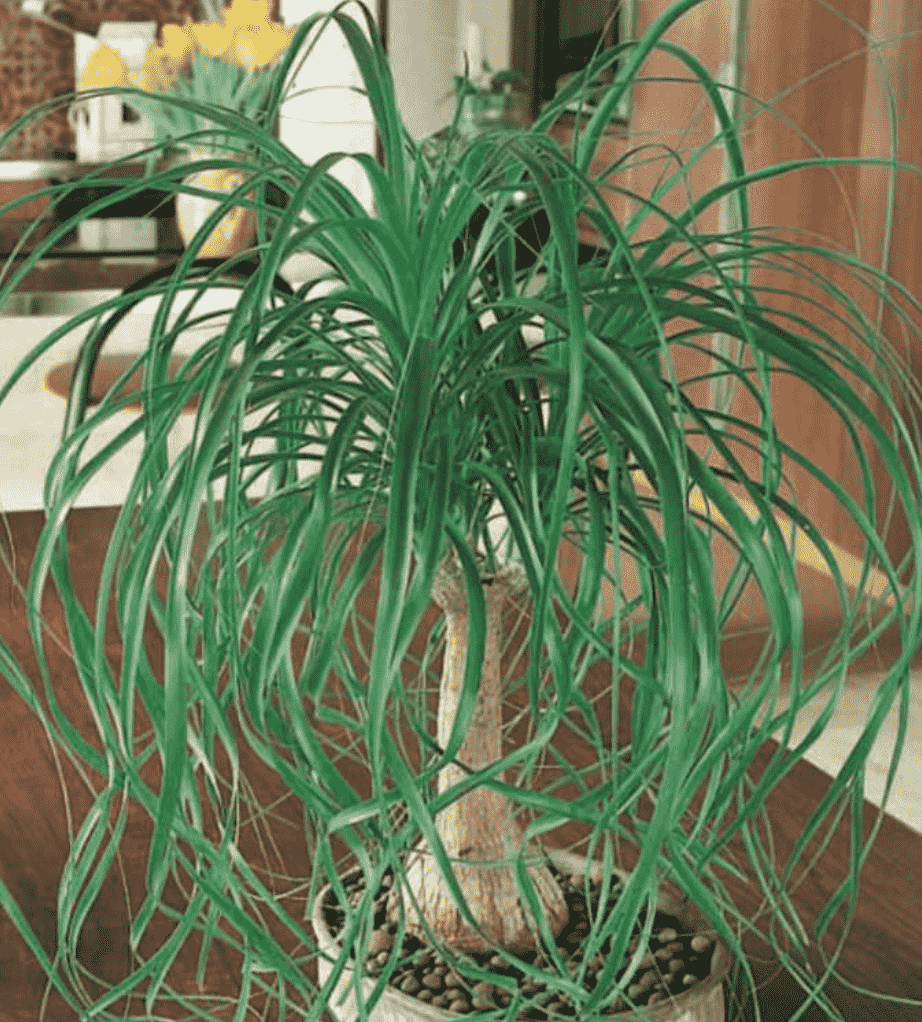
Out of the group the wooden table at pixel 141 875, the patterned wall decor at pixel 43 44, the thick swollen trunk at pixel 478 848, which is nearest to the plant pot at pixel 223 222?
the wooden table at pixel 141 875

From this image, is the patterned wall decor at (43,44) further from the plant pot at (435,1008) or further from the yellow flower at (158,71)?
the plant pot at (435,1008)

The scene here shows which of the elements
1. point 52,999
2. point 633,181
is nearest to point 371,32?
point 52,999

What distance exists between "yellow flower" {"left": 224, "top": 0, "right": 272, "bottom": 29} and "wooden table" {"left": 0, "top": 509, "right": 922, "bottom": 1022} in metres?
2.88

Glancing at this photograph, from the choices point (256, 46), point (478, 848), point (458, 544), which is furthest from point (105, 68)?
point (458, 544)

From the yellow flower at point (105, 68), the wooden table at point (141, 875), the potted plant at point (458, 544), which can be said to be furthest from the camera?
the yellow flower at point (105, 68)

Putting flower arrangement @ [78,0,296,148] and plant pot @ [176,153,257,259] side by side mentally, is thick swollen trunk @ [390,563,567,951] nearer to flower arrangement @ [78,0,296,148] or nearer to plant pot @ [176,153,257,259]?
plant pot @ [176,153,257,259]

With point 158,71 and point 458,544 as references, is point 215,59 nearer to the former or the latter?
point 158,71

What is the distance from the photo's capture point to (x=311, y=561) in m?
0.56

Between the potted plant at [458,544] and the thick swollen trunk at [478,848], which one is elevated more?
the potted plant at [458,544]

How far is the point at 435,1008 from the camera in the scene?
27.4 inches

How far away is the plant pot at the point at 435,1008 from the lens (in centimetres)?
70

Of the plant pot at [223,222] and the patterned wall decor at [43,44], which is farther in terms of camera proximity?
the patterned wall decor at [43,44]

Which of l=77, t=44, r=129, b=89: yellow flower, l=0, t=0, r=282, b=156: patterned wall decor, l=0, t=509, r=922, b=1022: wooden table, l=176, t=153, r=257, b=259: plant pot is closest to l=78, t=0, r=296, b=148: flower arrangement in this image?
l=77, t=44, r=129, b=89: yellow flower

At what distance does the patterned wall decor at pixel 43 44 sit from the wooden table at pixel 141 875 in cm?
703
